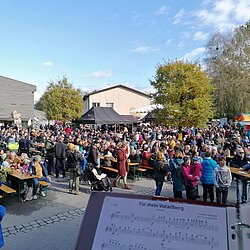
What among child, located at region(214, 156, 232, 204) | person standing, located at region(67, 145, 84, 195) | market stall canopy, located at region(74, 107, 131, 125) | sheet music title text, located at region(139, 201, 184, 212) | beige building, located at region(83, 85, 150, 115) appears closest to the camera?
sheet music title text, located at region(139, 201, 184, 212)

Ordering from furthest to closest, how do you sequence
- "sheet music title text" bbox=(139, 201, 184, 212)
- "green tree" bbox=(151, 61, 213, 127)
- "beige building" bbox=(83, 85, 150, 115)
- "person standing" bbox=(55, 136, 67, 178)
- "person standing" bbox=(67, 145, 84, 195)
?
"beige building" bbox=(83, 85, 150, 115)
"green tree" bbox=(151, 61, 213, 127)
"person standing" bbox=(55, 136, 67, 178)
"person standing" bbox=(67, 145, 84, 195)
"sheet music title text" bbox=(139, 201, 184, 212)

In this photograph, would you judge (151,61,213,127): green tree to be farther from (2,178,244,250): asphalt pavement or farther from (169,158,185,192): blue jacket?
(169,158,185,192): blue jacket

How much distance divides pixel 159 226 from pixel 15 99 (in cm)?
3356

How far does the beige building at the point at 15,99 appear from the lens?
30.2 meters

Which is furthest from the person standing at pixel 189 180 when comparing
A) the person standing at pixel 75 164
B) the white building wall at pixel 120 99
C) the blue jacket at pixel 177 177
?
the white building wall at pixel 120 99

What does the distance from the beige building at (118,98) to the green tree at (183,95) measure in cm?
2145

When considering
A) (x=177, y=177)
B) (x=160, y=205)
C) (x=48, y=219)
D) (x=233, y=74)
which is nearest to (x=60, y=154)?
(x=48, y=219)

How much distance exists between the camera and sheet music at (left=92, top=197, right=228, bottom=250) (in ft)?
5.14

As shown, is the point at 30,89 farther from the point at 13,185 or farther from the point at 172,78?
the point at 13,185

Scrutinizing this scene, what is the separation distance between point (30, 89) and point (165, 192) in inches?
1174

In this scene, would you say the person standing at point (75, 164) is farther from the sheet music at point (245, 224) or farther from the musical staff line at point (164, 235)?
the sheet music at point (245, 224)

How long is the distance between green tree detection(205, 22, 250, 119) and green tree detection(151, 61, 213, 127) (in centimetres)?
1076

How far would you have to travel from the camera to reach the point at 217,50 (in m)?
32.7

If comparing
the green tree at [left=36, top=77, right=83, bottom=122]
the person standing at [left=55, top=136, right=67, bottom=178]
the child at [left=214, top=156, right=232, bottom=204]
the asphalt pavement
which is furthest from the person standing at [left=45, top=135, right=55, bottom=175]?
the green tree at [left=36, top=77, right=83, bottom=122]
